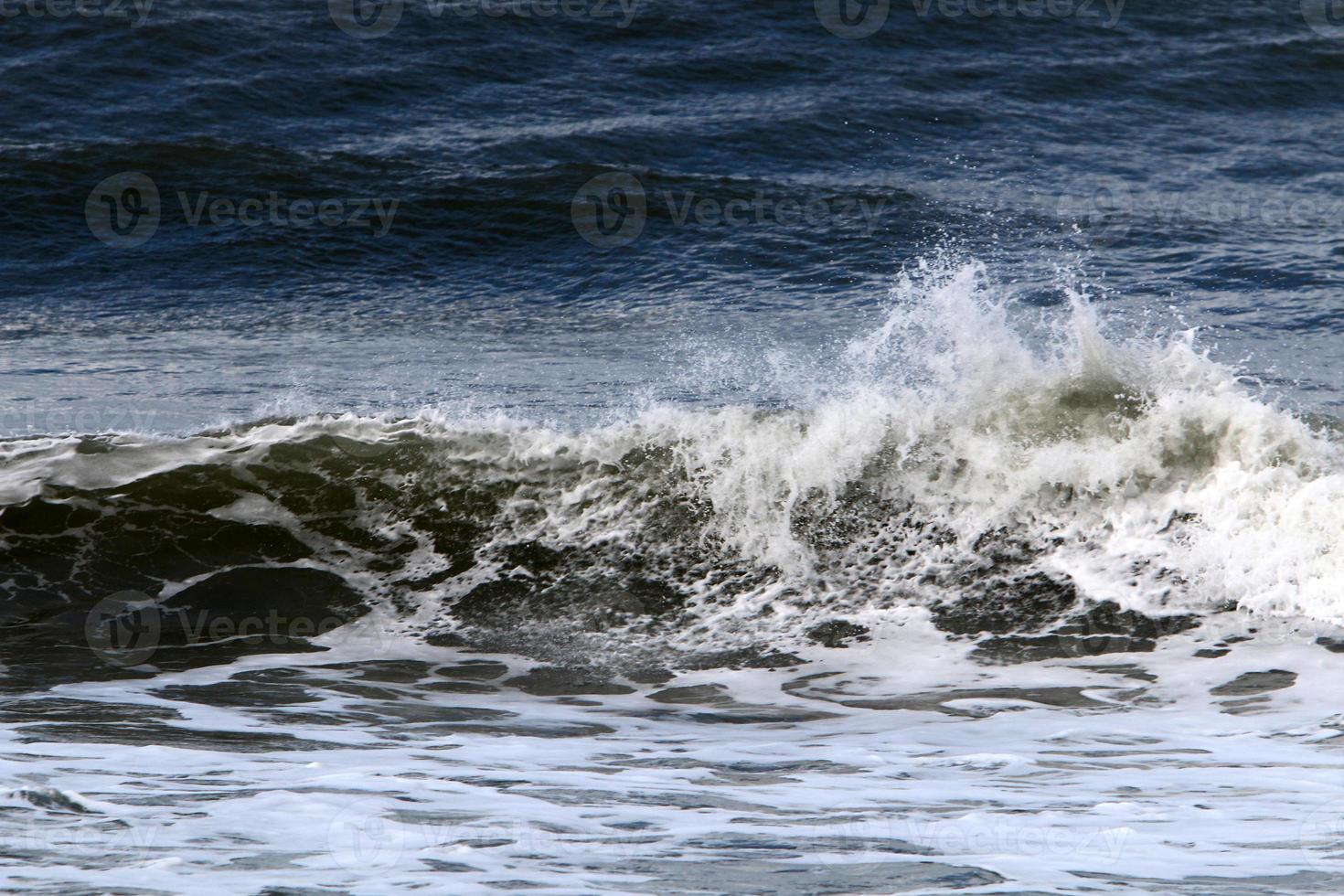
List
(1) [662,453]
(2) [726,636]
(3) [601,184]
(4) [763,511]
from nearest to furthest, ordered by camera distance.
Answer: (2) [726,636] < (4) [763,511] < (1) [662,453] < (3) [601,184]

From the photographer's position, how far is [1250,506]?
727 cm

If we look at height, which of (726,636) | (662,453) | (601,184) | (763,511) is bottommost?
(726,636)

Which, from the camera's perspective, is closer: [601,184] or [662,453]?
[662,453]

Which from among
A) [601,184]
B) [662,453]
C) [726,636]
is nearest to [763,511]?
[662,453]

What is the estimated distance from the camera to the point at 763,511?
310 inches

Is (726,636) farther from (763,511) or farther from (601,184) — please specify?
(601,184)

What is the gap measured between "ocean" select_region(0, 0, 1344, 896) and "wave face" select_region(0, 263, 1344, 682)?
0.03 metres

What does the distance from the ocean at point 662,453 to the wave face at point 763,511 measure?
0.03m

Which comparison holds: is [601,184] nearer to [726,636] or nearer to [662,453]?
[662,453]

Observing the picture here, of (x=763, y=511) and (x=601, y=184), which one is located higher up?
(x=601, y=184)

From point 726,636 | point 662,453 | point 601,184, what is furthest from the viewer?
point 601,184

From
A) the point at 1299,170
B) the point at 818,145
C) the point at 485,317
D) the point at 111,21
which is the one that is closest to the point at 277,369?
the point at 485,317

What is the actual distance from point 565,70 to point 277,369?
23.9 feet

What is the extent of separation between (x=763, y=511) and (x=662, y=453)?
76 centimetres
